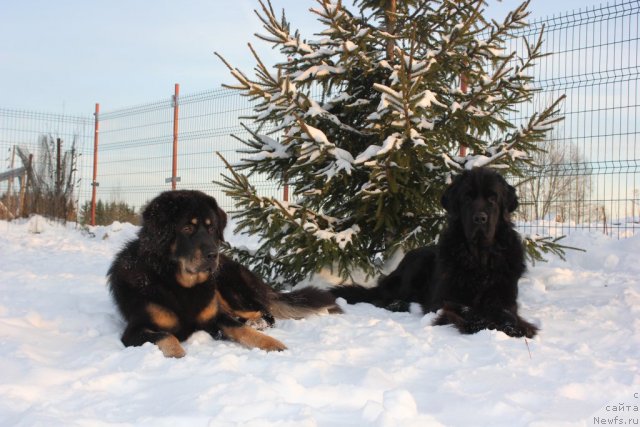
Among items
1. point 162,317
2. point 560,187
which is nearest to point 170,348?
point 162,317

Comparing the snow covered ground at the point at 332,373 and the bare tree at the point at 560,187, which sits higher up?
the bare tree at the point at 560,187

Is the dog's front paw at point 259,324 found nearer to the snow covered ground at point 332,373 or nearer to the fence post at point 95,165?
the snow covered ground at point 332,373

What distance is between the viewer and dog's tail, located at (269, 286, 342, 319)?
14.4 feet

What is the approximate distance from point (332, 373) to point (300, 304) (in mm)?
1879

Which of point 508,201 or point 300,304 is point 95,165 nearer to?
point 300,304

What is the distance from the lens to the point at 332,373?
2.57m

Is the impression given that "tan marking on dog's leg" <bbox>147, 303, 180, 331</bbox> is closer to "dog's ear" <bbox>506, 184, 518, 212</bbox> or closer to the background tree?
"dog's ear" <bbox>506, 184, 518, 212</bbox>

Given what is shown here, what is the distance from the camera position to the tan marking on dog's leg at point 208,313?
3621 millimetres

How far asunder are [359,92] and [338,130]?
0.49 m

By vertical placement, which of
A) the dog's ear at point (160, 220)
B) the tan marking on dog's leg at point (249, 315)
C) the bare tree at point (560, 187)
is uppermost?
the bare tree at point (560, 187)

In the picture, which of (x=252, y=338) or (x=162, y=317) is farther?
(x=162, y=317)

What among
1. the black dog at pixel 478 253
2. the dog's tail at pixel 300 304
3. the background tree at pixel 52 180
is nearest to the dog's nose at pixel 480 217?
the black dog at pixel 478 253

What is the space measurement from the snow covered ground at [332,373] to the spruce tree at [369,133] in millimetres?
1124

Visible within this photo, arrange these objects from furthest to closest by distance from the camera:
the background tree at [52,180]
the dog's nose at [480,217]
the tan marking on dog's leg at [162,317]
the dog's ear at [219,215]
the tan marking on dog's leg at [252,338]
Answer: the background tree at [52,180] < the dog's nose at [480,217] < the dog's ear at [219,215] < the tan marking on dog's leg at [162,317] < the tan marking on dog's leg at [252,338]
